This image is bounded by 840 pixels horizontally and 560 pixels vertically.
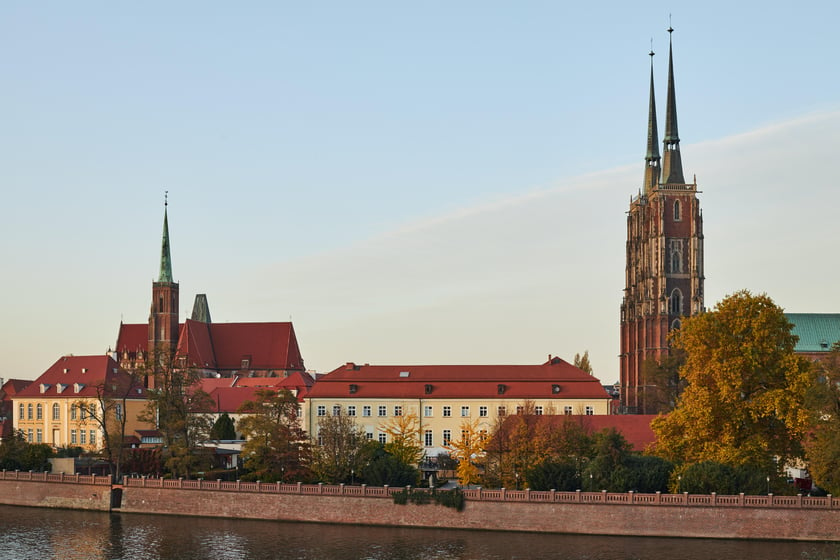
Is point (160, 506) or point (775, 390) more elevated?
point (775, 390)

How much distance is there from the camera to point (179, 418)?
3290 inches

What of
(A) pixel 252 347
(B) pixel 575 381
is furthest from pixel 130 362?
(B) pixel 575 381

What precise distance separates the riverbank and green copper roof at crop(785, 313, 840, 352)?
72.2 metres

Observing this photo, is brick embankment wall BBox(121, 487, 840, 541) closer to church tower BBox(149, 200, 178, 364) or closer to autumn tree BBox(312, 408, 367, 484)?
autumn tree BBox(312, 408, 367, 484)

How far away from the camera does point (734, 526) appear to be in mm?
63812

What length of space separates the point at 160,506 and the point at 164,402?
420 inches

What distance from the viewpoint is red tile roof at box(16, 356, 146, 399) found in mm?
114062

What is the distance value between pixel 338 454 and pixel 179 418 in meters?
15.1

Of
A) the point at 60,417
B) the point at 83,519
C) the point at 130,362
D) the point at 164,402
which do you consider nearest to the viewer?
the point at 83,519

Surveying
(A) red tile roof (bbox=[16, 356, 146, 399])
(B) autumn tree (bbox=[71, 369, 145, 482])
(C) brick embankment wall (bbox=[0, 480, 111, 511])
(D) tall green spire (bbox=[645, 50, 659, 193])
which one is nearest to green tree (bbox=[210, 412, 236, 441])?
(B) autumn tree (bbox=[71, 369, 145, 482])

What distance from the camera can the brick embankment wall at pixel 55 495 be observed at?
79.1 meters

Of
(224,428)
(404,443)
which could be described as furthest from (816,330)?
(224,428)

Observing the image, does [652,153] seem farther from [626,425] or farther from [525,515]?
[525,515]

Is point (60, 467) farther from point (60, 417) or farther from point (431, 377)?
point (431, 377)
